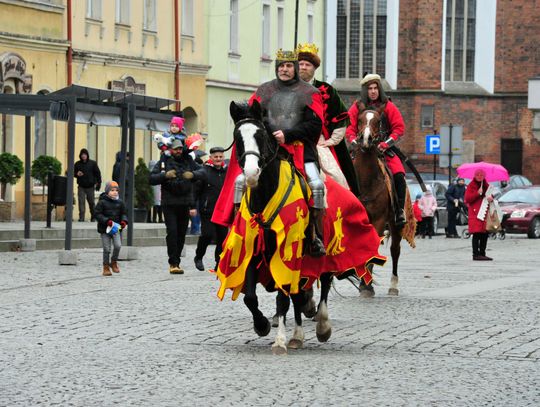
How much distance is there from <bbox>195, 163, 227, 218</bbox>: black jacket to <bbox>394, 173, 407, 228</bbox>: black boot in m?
4.67

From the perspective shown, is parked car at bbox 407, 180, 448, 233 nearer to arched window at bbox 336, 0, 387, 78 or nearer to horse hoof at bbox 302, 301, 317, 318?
arched window at bbox 336, 0, 387, 78

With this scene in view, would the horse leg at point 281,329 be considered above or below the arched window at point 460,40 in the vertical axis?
below

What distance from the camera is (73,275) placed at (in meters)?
21.7

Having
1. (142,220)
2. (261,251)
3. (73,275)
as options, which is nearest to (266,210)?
(261,251)

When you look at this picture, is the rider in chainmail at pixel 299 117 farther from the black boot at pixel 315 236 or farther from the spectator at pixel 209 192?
the spectator at pixel 209 192

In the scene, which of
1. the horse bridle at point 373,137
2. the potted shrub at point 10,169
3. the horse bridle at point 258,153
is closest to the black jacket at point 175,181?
the horse bridle at point 373,137

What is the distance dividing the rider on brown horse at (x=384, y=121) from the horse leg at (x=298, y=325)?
5.74 metres

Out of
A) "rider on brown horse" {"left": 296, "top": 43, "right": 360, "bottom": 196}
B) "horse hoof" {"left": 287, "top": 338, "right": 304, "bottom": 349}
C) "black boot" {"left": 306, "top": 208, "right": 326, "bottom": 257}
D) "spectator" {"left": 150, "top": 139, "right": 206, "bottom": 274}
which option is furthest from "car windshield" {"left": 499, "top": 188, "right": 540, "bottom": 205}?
"horse hoof" {"left": 287, "top": 338, "right": 304, "bottom": 349}

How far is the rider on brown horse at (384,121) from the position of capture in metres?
18.3

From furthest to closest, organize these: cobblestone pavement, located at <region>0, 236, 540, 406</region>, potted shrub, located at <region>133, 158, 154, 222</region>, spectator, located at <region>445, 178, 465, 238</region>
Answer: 1. spectator, located at <region>445, 178, 465, 238</region>
2. potted shrub, located at <region>133, 158, 154, 222</region>
3. cobblestone pavement, located at <region>0, 236, 540, 406</region>

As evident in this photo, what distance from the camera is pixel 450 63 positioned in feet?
Answer: 240

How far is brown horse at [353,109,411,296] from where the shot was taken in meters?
18.0

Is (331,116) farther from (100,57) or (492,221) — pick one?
(100,57)

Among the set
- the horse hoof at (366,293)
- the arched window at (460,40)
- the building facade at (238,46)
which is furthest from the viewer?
the arched window at (460,40)
